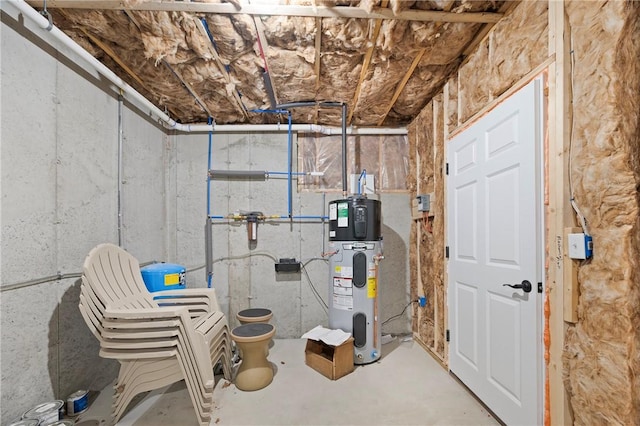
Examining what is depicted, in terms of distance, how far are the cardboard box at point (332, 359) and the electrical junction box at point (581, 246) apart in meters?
1.80

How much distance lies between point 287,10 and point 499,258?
2.15m

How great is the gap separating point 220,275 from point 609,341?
3337mm

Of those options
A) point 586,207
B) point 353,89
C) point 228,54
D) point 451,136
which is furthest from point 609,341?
point 228,54

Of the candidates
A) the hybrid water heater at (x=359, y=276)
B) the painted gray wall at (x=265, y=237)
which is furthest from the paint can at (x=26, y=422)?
the hybrid water heater at (x=359, y=276)

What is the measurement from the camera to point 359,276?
2.64 metres

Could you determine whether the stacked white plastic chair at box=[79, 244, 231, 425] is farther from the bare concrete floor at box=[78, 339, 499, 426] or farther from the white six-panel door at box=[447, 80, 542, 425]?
the white six-panel door at box=[447, 80, 542, 425]

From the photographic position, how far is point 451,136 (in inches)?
98.3

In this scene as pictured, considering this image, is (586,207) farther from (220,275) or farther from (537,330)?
(220,275)

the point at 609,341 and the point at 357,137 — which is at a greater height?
the point at 357,137

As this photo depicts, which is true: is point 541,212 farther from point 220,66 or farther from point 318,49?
point 220,66

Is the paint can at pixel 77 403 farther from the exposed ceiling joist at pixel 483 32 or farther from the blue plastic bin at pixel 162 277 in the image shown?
the exposed ceiling joist at pixel 483 32

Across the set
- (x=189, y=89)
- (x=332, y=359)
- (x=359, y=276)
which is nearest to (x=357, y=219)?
(x=359, y=276)

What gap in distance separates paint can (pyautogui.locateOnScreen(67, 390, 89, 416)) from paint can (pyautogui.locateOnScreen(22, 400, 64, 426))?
0.18m

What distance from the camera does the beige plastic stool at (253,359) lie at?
222cm
